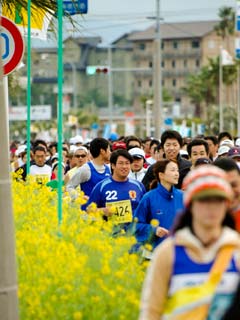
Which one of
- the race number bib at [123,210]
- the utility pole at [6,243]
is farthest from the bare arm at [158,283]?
the race number bib at [123,210]

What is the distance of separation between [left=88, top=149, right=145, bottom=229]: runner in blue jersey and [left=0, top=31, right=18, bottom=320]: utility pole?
16.1 ft

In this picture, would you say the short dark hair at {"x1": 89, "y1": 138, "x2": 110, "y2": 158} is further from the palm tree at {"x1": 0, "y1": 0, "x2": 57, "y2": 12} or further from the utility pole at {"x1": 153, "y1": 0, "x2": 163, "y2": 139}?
the utility pole at {"x1": 153, "y1": 0, "x2": 163, "y2": 139}

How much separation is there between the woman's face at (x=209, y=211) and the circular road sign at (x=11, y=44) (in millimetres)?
7063

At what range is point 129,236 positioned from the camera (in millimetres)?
9258

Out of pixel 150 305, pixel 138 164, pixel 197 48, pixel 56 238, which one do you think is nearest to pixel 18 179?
pixel 138 164

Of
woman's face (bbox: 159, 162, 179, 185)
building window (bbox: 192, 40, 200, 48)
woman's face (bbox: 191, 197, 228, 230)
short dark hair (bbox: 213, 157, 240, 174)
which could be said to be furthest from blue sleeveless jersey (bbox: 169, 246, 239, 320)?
building window (bbox: 192, 40, 200, 48)

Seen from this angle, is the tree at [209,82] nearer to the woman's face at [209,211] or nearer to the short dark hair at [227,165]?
the short dark hair at [227,165]

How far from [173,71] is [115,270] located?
18667 centimetres

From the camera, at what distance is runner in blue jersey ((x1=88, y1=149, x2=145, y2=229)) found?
13.4m

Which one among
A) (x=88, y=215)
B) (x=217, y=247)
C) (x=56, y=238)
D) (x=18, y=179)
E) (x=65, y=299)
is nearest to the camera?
(x=217, y=247)

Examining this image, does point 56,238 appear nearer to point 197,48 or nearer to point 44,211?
point 44,211

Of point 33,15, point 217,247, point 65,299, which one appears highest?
point 33,15

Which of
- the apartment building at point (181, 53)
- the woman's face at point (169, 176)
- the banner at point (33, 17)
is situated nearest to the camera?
the woman's face at point (169, 176)

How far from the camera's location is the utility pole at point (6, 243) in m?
8.05
